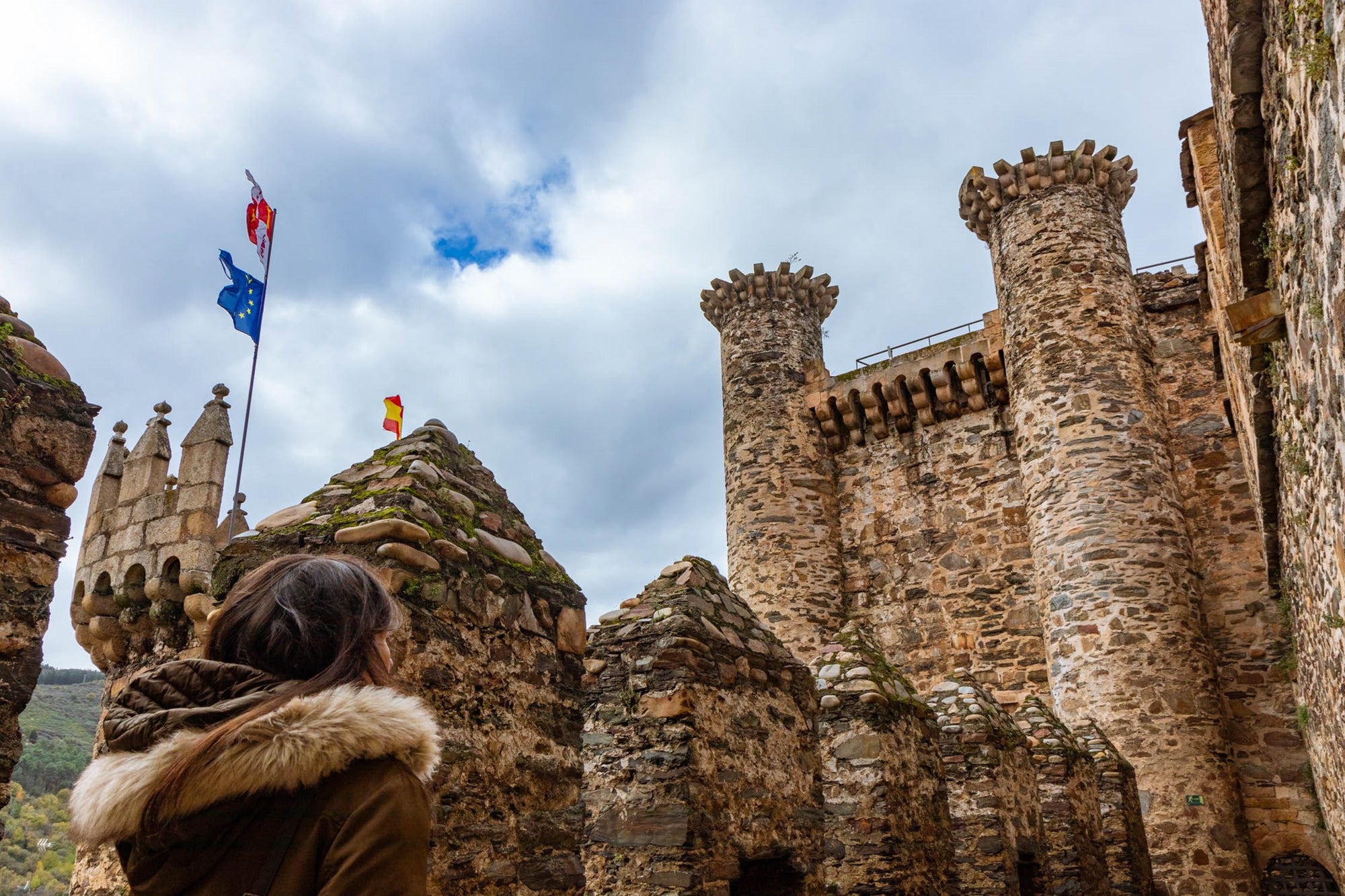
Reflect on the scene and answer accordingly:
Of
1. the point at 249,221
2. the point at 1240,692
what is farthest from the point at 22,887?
the point at 1240,692

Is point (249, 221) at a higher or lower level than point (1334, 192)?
higher

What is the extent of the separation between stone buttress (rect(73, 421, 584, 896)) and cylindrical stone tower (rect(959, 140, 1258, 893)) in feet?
36.7

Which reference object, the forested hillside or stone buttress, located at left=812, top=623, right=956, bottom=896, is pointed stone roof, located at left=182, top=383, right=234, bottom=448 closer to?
the forested hillside

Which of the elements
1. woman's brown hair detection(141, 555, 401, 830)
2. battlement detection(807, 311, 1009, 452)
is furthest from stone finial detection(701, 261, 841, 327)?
woman's brown hair detection(141, 555, 401, 830)

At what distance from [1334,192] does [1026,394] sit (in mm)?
12751

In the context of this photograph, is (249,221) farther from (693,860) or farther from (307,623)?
(307,623)

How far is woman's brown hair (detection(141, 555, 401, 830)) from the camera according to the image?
171 centimetres

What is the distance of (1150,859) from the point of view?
12.2 m

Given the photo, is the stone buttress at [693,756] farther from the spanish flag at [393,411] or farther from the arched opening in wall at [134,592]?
the spanish flag at [393,411]

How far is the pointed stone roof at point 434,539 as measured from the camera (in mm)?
3299

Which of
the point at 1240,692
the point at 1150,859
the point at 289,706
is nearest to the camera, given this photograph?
the point at 289,706

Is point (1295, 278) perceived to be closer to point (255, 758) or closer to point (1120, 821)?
point (255, 758)

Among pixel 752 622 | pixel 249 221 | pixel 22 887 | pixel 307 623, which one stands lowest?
pixel 22 887

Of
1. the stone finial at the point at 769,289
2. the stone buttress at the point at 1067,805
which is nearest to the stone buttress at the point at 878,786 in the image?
the stone buttress at the point at 1067,805
